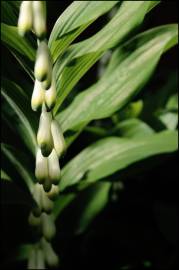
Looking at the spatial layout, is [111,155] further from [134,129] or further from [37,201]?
[37,201]

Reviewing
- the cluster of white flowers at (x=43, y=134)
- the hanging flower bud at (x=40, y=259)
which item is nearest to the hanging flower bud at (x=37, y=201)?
the cluster of white flowers at (x=43, y=134)

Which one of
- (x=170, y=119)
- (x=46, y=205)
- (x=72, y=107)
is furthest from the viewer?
(x=170, y=119)

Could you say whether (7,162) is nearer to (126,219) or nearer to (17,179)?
(17,179)

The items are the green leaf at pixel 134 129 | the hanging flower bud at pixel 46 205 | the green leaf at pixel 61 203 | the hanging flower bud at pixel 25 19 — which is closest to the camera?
the hanging flower bud at pixel 25 19

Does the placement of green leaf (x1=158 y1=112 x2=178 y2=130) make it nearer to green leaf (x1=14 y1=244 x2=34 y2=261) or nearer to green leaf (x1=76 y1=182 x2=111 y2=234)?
green leaf (x1=76 y1=182 x2=111 y2=234)

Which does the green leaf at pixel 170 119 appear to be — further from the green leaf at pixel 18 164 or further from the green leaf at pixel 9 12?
the green leaf at pixel 9 12

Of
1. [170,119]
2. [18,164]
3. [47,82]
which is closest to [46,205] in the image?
[18,164]
